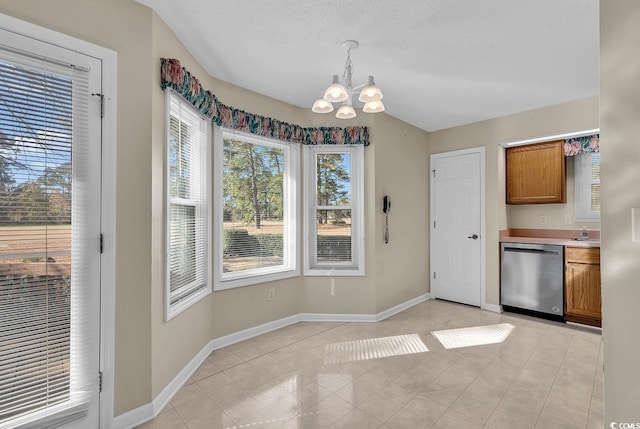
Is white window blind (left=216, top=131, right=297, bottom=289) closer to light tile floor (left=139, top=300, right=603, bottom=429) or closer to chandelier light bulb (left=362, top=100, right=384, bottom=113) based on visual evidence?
light tile floor (left=139, top=300, right=603, bottom=429)

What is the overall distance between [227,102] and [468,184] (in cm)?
331

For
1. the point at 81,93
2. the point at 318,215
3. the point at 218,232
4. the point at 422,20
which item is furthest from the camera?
the point at 318,215

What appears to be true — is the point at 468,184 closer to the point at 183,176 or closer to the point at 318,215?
the point at 318,215

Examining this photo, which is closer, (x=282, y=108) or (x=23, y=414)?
(x=23, y=414)

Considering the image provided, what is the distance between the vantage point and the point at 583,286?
3.45 meters

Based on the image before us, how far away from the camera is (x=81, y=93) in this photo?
1.75m


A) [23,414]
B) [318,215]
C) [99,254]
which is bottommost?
[23,414]

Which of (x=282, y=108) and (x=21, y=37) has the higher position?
(x=282, y=108)

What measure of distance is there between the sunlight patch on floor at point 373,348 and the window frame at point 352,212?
0.83 metres

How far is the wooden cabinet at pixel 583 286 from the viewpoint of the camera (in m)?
3.36

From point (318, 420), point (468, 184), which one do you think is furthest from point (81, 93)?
point (468, 184)

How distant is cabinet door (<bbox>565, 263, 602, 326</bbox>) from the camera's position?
3363 mm

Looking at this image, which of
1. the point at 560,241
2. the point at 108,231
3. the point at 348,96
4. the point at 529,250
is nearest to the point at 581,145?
the point at 560,241

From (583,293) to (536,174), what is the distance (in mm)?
1504
